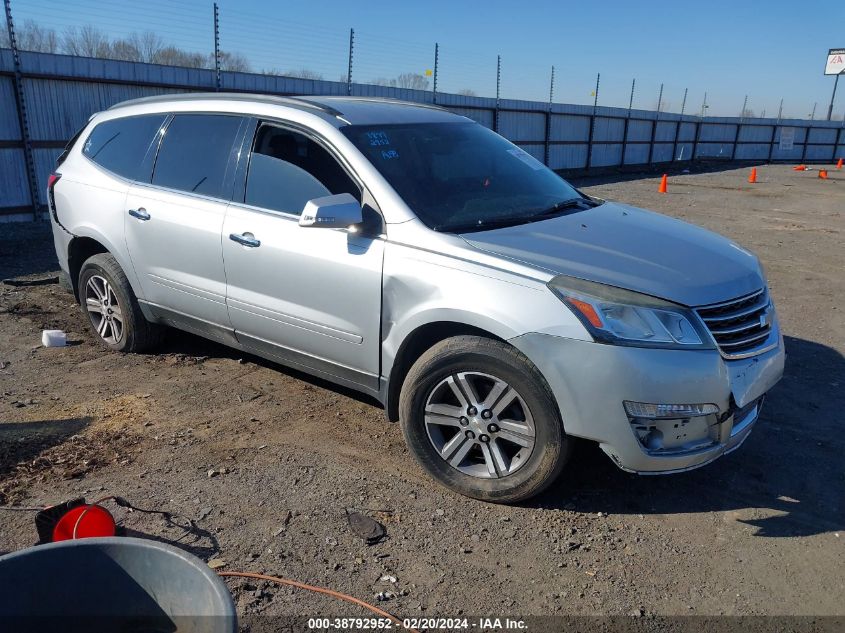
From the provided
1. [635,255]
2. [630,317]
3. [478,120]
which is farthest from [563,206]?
[478,120]

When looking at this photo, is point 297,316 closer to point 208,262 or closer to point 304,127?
point 208,262

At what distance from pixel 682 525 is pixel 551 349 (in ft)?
3.65

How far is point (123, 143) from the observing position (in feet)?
17.2

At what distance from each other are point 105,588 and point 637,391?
7.13 feet

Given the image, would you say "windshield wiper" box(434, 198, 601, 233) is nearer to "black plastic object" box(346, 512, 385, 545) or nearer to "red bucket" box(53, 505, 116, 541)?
"black plastic object" box(346, 512, 385, 545)

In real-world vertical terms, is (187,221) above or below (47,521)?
above

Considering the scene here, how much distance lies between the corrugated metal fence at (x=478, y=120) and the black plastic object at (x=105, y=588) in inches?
448

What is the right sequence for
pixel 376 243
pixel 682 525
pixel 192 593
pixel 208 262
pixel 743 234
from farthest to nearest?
pixel 743 234, pixel 208 262, pixel 376 243, pixel 682 525, pixel 192 593

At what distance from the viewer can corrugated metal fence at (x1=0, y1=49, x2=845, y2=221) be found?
450 inches

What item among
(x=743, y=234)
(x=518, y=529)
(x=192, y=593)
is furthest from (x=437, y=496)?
(x=743, y=234)

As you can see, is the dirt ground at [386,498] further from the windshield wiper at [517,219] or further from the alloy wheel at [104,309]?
the windshield wiper at [517,219]

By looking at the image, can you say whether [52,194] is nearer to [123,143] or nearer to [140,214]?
[123,143]

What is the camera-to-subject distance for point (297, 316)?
4.06m

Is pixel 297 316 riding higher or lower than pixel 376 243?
lower
